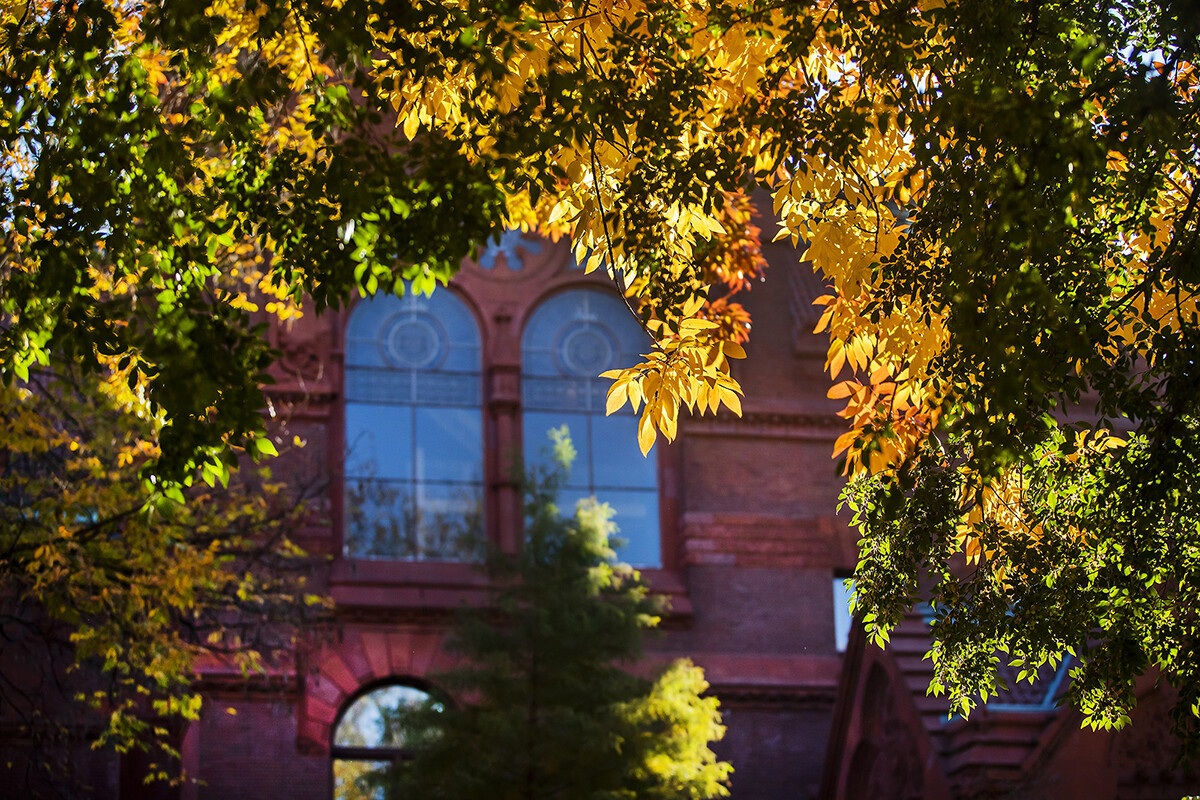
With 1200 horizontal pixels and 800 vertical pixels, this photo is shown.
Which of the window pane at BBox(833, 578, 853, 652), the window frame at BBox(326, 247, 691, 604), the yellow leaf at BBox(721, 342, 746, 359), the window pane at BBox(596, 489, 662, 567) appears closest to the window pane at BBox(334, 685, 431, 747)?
the window frame at BBox(326, 247, 691, 604)

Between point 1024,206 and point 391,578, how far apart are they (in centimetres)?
1681

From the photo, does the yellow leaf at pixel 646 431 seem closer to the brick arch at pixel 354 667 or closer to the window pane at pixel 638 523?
the brick arch at pixel 354 667

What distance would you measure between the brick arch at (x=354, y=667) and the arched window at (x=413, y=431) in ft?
4.22

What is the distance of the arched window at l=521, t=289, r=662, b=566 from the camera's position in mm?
22328

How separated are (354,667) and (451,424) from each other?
4152 mm

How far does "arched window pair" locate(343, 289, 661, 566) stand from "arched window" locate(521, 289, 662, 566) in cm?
2

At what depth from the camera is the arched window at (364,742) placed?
19578 mm

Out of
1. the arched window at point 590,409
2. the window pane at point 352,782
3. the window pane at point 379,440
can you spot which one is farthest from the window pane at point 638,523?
the window pane at point 352,782

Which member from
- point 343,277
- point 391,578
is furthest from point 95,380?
point 391,578

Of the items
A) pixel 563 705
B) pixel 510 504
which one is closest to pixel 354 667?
pixel 510 504

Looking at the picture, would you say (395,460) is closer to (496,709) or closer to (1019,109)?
(496,709)

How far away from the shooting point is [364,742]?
66.0 feet

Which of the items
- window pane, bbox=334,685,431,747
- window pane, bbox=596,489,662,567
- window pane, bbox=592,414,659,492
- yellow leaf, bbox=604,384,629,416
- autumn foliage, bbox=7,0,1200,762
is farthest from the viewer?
window pane, bbox=592,414,659,492

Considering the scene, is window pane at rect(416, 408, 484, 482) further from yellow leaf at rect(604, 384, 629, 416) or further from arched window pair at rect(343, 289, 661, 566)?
yellow leaf at rect(604, 384, 629, 416)
